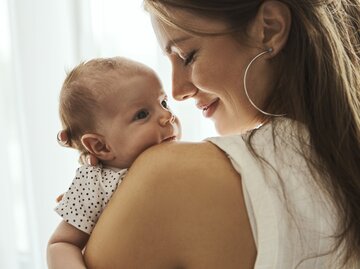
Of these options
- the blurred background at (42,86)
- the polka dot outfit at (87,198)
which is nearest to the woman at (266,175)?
the polka dot outfit at (87,198)

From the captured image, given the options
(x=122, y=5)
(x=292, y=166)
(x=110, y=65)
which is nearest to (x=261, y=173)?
(x=292, y=166)

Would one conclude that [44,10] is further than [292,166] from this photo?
Yes

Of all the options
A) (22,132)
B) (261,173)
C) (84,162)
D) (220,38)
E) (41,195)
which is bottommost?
(41,195)

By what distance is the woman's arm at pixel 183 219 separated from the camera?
95 centimetres

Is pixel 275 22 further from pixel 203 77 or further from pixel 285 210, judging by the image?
pixel 285 210

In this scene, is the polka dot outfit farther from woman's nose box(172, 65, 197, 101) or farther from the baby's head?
woman's nose box(172, 65, 197, 101)

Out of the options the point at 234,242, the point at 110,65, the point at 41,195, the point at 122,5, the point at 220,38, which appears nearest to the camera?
the point at 234,242

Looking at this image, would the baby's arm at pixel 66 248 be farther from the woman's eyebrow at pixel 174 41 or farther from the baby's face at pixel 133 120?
the woman's eyebrow at pixel 174 41

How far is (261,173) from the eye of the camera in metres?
0.96

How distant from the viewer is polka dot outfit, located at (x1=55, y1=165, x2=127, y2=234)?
1187 mm

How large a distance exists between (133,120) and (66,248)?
31 cm

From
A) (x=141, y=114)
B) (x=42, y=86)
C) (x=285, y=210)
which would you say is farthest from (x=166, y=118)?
(x=42, y=86)

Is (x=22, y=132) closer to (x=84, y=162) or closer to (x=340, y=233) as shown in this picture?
(x=84, y=162)

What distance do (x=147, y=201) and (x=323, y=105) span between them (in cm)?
36
